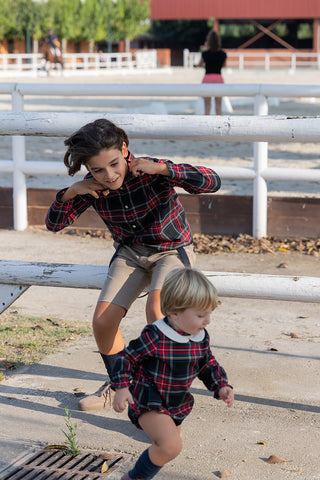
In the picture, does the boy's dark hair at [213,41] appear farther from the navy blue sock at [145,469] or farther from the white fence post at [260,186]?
the navy blue sock at [145,469]

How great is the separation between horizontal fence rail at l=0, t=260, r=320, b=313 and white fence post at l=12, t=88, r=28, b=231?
12.7ft

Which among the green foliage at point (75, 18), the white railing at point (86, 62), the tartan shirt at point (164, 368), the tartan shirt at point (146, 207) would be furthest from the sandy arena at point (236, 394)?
the green foliage at point (75, 18)

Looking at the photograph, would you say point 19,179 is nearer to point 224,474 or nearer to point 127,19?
point 224,474

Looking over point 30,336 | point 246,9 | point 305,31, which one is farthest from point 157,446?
point 305,31

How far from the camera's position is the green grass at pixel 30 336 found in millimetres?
4375

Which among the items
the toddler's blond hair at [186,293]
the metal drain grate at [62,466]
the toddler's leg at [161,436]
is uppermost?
the toddler's blond hair at [186,293]

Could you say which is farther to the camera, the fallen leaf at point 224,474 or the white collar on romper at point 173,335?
the fallen leaf at point 224,474

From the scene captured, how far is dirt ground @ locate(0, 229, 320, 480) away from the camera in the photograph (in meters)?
3.22

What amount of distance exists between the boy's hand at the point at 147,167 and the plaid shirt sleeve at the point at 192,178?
37 mm

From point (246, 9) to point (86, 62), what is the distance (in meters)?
14.7

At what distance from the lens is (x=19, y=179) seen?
7582 millimetres

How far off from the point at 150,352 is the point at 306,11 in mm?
57057

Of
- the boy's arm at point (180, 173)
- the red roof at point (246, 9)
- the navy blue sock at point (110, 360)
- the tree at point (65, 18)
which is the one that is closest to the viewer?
the boy's arm at point (180, 173)

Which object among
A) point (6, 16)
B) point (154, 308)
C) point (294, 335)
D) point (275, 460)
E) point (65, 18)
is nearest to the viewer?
point (275, 460)
